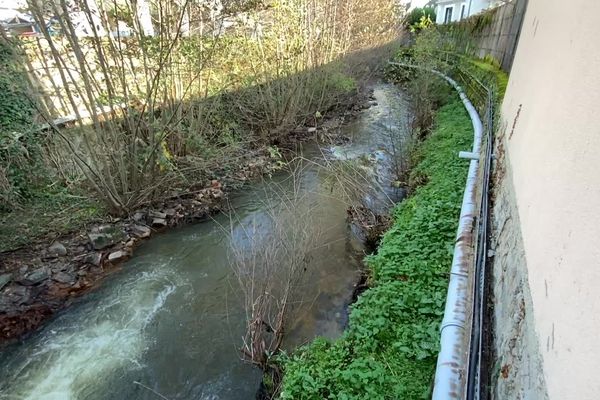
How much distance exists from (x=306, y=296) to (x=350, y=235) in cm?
147

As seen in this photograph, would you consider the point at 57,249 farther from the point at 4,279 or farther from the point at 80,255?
the point at 4,279

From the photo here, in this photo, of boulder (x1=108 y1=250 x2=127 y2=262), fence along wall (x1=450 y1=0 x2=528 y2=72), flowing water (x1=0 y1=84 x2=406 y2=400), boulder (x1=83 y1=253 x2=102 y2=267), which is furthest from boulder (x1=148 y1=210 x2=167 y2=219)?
fence along wall (x1=450 y1=0 x2=528 y2=72)

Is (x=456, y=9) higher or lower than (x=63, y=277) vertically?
higher

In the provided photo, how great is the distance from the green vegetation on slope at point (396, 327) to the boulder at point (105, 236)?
11.6ft

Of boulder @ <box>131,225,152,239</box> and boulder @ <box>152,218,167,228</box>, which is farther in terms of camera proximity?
boulder @ <box>152,218,167,228</box>

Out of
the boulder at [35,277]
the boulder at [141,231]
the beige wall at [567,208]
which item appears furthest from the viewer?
the boulder at [141,231]

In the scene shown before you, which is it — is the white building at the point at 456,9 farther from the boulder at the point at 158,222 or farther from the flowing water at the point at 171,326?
the boulder at the point at 158,222

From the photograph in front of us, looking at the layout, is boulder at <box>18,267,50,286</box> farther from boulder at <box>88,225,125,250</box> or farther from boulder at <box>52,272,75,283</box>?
boulder at <box>88,225,125,250</box>

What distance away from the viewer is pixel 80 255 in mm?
5113

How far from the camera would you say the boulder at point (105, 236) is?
5316 millimetres

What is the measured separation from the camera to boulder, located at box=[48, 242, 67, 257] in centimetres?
498

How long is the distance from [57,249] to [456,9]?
3410 cm

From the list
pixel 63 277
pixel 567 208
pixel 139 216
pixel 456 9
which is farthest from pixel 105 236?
pixel 456 9

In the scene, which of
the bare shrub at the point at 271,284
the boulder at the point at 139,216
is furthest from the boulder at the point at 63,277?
the bare shrub at the point at 271,284
